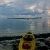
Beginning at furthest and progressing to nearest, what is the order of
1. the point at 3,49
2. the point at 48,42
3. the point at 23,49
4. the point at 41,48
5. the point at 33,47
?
the point at 48,42, the point at 3,49, the point at 41,48, the point at 33,47, the point at 23,49

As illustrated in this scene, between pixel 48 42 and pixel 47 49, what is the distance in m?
7.66

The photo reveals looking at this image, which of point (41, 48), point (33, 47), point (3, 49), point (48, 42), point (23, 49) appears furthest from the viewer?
point (48, 42)

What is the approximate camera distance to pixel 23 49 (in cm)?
2606

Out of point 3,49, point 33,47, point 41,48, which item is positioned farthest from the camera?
point 3,49

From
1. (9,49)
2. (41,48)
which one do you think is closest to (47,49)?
(41,48)

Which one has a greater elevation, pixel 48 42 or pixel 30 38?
pixel 30 38

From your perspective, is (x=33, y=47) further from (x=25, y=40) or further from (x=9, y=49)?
(x=9, y=49)

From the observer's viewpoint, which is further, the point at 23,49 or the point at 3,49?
the point at 3,49

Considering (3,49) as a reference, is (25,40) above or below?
above

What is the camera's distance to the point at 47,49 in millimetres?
34156

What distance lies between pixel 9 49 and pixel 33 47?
451 inches

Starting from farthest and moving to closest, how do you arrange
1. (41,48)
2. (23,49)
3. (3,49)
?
(3,49)
(41,48)
(23,49)

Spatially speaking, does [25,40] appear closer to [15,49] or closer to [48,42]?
[15,49]

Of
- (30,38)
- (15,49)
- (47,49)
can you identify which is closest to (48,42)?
(47,49)
